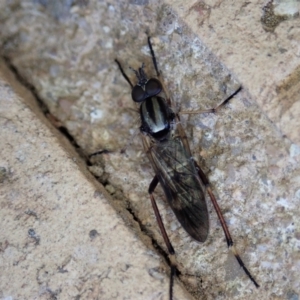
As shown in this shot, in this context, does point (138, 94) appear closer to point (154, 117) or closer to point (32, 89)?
point (154, 117)

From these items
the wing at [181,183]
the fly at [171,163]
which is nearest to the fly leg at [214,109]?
the fly at [171,163]

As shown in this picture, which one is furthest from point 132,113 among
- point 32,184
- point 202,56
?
point 32,184

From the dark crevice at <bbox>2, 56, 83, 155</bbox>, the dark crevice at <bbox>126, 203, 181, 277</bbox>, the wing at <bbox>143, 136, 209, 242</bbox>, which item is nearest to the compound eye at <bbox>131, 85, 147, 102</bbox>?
the wing at <bbox>143, 136, 209, 242</bbox>

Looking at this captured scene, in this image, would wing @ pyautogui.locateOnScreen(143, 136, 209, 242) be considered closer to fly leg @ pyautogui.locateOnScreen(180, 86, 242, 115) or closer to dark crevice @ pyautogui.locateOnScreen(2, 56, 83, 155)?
fly leg @ pyautogui.locateOnScreen(180, 86, 242, 115)

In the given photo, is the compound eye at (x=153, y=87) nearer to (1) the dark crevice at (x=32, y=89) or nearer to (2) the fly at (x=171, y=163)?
(2) the fly at (x=171, y=163)

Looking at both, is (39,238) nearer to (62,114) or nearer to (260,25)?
(62,114)
